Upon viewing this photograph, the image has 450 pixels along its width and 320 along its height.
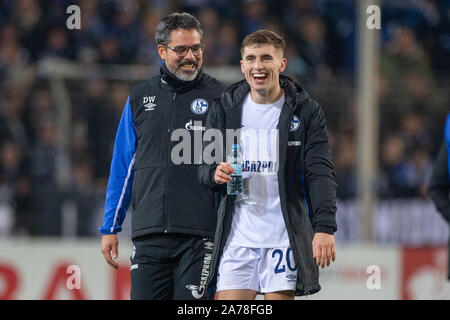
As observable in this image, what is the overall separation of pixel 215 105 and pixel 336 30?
7333 millimetres

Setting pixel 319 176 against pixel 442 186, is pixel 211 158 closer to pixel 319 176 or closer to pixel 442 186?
pixel 319 176

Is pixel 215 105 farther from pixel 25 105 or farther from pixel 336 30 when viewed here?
pixel 336 30

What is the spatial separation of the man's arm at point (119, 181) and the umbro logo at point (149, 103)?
0.37 feet

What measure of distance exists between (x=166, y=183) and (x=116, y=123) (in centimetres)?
479

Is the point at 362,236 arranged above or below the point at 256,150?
below

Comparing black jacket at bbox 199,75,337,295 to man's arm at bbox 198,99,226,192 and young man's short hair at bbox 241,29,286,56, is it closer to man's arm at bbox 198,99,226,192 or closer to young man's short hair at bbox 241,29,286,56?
man's arm at bbox 198,99,226,192

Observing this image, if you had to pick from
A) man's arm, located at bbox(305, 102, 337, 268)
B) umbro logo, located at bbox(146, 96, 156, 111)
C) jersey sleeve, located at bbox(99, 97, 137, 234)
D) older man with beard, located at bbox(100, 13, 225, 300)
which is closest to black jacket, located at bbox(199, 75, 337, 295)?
man's arm, located at bbox(305, 102, 337, 268)

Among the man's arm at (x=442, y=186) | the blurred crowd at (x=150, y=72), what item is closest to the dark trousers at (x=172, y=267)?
the man's arm at (x=442, y=186)

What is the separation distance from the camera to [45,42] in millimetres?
11383

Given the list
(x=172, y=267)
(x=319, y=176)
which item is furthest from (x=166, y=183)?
(x=319, y=176)

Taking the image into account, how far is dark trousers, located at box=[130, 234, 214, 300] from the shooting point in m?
4.78

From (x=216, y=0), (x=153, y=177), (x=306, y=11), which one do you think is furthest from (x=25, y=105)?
(x=153, y=177)
